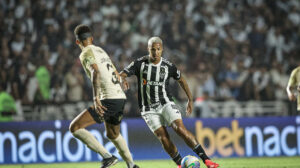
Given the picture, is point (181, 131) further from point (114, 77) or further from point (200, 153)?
point (114, 77)

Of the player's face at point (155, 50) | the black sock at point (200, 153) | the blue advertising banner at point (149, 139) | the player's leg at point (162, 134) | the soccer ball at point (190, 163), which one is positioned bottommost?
the blue advertising banner at point (149, 139)

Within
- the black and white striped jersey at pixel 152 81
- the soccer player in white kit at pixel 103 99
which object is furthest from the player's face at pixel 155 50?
the soccer player in white kit at pixel 103 99

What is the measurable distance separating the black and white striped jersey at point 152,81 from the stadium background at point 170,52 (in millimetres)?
4146

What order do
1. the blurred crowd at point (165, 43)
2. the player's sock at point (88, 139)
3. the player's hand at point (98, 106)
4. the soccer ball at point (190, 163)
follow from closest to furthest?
the player's hand at point (98, 106) < the soccer ball at point (190, 163) < the player's sock at point (88, 139) < the blurred crowd at point (165, 43)

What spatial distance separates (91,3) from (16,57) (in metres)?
3.32

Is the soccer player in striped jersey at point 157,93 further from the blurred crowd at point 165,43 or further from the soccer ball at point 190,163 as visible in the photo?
the blurred crowd at point 165,43

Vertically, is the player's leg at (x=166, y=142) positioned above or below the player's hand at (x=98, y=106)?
below

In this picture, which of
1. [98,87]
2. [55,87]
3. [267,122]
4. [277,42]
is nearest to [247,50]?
[277,42]

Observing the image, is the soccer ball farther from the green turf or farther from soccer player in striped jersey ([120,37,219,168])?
the green turf

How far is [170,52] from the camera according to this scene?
54.5ft

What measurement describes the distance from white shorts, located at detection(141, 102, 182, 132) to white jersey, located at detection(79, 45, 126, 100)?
1.94 ft

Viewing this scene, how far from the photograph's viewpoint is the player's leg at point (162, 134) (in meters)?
8.75

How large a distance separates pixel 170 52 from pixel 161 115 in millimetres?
7819

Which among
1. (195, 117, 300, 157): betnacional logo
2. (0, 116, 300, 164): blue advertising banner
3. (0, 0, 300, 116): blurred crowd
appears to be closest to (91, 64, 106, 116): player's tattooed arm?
(0, 116, 300, 164): blue advertising banner
